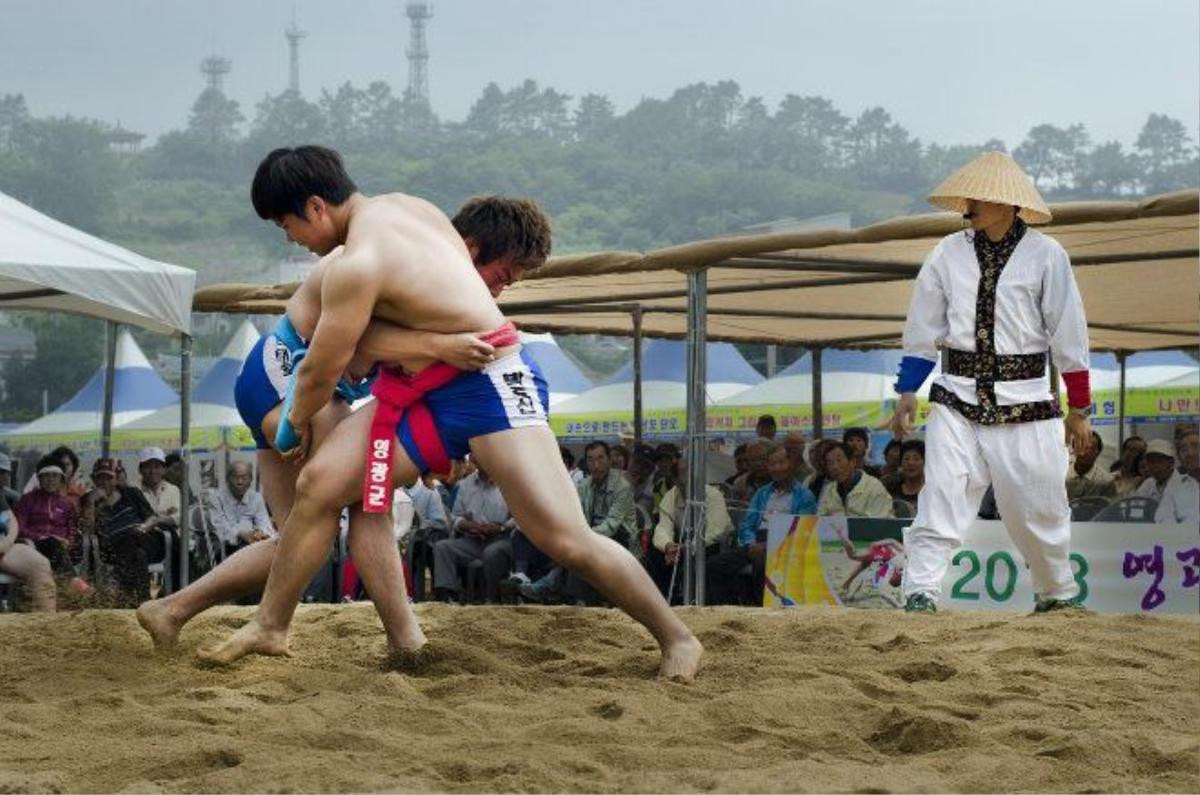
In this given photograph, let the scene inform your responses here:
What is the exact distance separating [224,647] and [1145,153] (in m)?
139

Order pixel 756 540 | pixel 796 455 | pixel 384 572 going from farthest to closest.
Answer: pixel 796 455, pixel 756 540, pixel 384 572

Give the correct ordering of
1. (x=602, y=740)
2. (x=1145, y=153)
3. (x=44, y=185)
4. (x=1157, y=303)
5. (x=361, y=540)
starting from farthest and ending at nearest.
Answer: (x=1145, y=153) < (x=44, y=185) < (x=1157, y=303) < (x=361, y=540) < (x=602, y=740)

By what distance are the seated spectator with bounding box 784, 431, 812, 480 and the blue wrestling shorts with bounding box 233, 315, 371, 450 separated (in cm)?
633

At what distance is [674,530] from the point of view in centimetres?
1205

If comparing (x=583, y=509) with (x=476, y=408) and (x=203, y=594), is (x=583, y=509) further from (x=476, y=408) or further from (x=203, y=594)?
(x=476, y=408)

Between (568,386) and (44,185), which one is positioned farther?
(44,185)

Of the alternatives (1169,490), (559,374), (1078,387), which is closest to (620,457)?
(1169,490)

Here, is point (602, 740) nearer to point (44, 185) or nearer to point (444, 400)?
point (444, 400)

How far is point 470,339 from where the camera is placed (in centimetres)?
532

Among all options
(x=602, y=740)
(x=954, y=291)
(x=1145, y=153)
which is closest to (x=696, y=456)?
(x=954, y=291)

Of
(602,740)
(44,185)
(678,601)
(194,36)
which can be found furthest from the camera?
(194,36)

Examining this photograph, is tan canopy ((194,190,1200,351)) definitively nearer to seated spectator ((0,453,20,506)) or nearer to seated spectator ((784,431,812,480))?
seated spectator ((784,431,812,480))

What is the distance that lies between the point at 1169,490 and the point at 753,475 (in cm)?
319

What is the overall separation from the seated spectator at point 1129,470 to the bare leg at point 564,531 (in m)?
7.55
